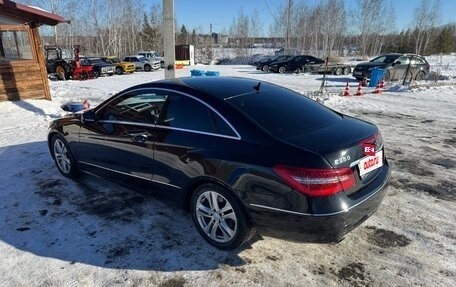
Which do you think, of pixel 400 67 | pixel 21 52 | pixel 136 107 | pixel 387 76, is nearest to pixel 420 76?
pixel 400 67

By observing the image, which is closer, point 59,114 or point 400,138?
point 400,138

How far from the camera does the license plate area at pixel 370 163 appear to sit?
3041 mm

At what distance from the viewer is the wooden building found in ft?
34.8

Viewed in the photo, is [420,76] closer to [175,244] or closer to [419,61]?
[419,61]

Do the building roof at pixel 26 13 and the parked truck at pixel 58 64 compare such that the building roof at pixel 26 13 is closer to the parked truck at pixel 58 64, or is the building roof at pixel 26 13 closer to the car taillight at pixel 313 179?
the car taillight at pixel 313 179

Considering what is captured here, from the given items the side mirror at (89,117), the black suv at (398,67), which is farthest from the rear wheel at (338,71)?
the side mirror at (89,117)

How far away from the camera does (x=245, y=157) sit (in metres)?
2.97

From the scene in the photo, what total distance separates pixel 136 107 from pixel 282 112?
1.77 meters

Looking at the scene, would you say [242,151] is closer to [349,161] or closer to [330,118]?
[349,161]

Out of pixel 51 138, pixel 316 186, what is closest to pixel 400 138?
pixel 316 186

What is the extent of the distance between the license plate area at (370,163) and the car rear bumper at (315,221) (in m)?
0.16

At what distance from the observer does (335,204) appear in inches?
109

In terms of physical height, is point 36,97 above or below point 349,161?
below

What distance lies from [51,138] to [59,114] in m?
5.21
